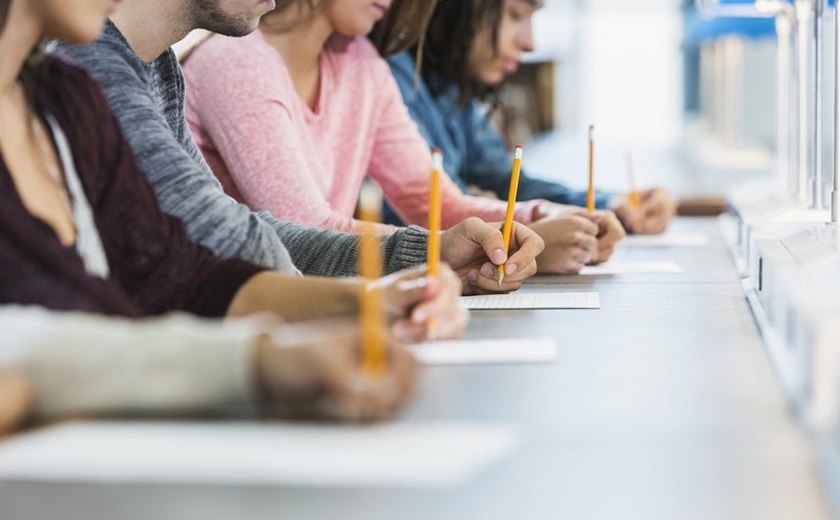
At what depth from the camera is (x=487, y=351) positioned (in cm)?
111

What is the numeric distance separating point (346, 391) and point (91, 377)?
17 cm

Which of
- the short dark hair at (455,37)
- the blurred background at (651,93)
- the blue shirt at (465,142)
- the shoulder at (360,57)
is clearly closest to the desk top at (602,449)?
the shoulder at (360,57)

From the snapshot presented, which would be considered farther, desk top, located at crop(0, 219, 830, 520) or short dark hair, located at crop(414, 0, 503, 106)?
short dark hair, located at crop(414, 0, 503, 106)

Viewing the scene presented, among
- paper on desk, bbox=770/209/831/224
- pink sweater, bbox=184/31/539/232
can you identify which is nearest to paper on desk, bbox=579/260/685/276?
paper on desk, bbox=770/209/831/224

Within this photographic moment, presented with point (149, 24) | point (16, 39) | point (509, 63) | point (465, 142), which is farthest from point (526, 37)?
point (16, 39)

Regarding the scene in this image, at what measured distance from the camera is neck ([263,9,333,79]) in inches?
79.7

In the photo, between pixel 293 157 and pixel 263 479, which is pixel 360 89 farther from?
pixel 263 479

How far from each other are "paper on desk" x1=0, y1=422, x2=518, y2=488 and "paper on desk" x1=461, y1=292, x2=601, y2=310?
1.90 feet

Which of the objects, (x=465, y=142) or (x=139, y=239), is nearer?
(x=139, y=239)

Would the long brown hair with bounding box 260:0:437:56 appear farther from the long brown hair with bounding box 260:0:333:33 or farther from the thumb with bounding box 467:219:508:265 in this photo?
the thumb with bounding box 467:219:508:265

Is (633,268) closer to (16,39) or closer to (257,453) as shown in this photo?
(16,39)

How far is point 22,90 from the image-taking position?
1068 millimetres

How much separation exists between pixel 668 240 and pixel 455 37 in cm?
69

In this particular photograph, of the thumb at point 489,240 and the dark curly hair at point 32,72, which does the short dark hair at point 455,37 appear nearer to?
the thumb at point 489,240
